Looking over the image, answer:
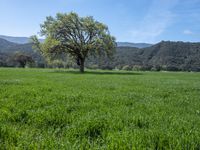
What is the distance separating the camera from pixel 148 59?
460 ft

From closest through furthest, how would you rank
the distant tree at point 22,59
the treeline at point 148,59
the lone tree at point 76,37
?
the lone tree at point 76,37 < the distant tree at point 22,59 < the treeline at point 148,59

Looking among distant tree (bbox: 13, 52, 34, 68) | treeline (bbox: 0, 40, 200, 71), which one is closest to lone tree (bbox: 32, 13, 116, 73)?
treeline (bbox: 0, 40, 200, 71)

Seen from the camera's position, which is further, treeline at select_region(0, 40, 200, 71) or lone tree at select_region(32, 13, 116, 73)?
treeline at select_region(0, 40, 200, 71)

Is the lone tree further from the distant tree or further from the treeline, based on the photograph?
the distant tree

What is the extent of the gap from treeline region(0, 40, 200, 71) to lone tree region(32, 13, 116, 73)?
57.4 m

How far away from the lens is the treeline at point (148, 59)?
393ft

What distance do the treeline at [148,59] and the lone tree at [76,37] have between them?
57366mm

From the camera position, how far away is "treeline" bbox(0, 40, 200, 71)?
119681 mm

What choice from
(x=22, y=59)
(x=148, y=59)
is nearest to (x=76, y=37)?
(x=22, y=59)

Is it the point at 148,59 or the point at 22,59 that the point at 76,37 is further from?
the point at 148,59

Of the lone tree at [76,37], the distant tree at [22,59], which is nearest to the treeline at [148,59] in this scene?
the distant tree at [22,59]

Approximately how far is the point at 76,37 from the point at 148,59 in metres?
91.8

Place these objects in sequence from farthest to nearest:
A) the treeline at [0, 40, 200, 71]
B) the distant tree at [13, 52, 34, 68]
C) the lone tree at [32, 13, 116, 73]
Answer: the treeline at [0, 40, 200, 71] < the distant tree at [13, 52, 34, 68] < the lone tree at [32, 13, 116, 73]

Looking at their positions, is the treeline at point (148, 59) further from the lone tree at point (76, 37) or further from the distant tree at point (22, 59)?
the lone tree at point (76, 37)
